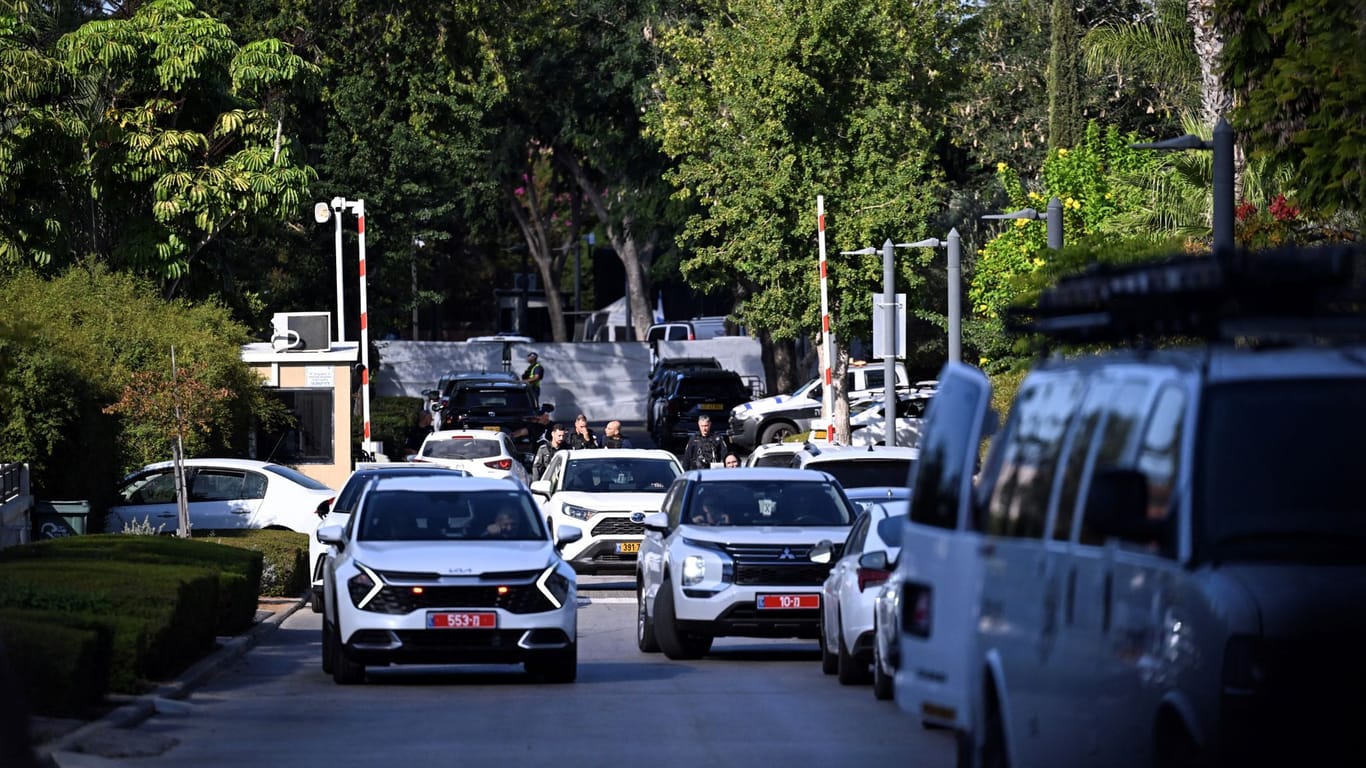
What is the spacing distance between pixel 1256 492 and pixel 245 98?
111 feet

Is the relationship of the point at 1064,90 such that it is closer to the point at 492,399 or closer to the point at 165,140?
the point at 492,399

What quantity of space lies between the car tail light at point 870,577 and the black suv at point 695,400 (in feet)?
114

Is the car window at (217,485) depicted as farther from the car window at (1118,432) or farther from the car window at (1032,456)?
the car window at (1118,432)

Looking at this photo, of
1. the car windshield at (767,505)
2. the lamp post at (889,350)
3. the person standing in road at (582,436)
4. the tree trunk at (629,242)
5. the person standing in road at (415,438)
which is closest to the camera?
the car windshield at (767,505)

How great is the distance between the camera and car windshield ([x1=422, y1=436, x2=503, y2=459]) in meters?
35.3

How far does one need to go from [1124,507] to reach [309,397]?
100 feet

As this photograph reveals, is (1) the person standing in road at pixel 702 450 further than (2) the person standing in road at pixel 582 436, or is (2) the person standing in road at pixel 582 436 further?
(2) the person standing in road at pixel 582 436

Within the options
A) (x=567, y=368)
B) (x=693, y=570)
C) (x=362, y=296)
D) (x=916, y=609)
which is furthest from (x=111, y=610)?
(x=567, y=368)

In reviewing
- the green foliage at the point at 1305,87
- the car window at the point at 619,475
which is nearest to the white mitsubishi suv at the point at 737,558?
the green foliage at the point at 1305,87

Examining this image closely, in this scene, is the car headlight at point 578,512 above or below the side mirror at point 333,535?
below

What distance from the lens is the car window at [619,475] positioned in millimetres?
28625

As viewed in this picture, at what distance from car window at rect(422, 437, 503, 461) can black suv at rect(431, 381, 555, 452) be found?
31.9ft

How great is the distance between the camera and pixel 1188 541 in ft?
23.6

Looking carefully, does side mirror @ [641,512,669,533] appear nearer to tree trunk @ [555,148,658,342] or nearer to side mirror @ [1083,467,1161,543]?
A: side mirror @ [1083,467,1161,543]
